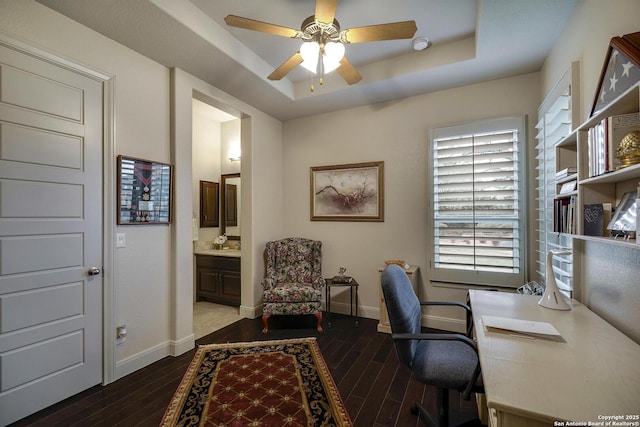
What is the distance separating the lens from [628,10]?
1.34 meters

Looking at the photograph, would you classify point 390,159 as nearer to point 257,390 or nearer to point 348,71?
point 348,71

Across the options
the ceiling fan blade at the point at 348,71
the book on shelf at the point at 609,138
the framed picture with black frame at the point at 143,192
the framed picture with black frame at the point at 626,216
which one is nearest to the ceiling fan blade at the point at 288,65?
the ceiling fan blade at the point at 348,71

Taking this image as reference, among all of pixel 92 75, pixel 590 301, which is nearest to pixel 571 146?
pixel 590 301

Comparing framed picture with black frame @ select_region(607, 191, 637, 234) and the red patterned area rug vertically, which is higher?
framed picture with black frame @ select_region(607, 191, 637, 234)

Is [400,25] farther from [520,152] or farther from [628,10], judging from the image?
[520,152]

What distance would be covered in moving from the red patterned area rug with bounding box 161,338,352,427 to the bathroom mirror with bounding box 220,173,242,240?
2369mm

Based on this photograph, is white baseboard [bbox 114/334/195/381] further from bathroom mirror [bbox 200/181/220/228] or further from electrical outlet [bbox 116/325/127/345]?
bathroom mirror [bbox 200/181/220/228]

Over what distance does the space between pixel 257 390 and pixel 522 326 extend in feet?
5.84

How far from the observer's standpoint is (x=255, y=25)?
6.20ft

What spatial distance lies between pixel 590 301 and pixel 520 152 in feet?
5.51

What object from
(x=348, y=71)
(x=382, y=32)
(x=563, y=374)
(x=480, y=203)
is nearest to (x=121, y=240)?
(x=348, y=71)

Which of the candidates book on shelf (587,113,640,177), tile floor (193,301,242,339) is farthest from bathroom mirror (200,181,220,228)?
book on shelf (587,113,640,177)

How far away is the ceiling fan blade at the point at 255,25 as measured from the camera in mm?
1841

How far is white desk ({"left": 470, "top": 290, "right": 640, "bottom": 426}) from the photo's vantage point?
84 cm
